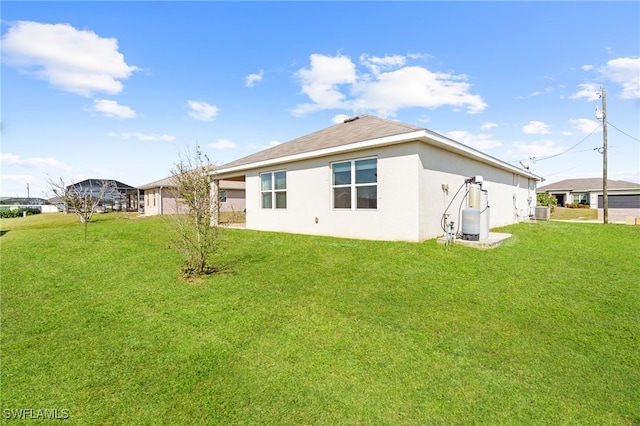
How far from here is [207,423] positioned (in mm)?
2363

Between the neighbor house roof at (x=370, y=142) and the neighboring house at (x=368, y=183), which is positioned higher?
the neighbor house roof at (x=370, y=142)

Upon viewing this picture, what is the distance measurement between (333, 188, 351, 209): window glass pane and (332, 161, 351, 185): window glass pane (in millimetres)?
233

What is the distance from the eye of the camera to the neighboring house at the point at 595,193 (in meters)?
27.7

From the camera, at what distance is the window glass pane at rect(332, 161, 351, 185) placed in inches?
370

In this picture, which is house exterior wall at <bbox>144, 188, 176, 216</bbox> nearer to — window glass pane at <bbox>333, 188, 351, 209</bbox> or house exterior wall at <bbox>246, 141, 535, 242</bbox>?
house exterior wall at <bbox>246, 141, 535, 242</bbox>

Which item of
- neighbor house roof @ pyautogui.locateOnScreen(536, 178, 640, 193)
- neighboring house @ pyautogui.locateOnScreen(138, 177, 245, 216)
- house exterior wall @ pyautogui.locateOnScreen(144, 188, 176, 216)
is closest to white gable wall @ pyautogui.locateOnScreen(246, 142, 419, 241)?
neighboring house @ pyautogui.locateOnScreen(138, 177, 245, 216)

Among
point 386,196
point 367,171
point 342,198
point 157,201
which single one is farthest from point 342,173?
point 157,201

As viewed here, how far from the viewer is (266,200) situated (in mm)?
12414

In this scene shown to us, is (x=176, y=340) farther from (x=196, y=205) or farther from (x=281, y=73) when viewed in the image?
(x=281, y=73)

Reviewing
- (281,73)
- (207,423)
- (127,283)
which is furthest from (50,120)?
(207,423)

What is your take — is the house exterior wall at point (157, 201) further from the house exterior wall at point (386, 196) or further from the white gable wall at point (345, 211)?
the white gable wall at point (345, 211)

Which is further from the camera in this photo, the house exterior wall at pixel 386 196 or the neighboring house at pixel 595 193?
the neighboring house at pixel 595 193

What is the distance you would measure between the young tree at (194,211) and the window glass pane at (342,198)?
4.53 meters

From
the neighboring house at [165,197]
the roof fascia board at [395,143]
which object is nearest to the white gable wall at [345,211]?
the roof fascia board at [395,143]
